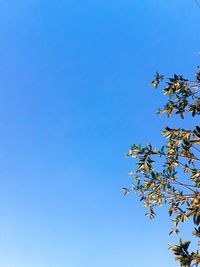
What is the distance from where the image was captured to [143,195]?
11.7 metres

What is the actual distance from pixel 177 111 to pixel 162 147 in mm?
1767

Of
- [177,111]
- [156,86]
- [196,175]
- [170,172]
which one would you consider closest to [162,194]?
[170,172]

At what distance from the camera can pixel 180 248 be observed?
25.6 feet

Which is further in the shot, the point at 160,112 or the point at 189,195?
the point at 160,112

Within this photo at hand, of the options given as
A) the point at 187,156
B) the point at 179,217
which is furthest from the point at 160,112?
the point at 179,217

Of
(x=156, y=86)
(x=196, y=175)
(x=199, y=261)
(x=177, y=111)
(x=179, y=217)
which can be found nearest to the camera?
(x=199, y=261)

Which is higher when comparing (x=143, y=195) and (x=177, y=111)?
(x=177, y=111)

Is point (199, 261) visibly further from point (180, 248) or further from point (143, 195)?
point (143, 195)

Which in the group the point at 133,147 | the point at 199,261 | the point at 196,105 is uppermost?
the point at 196,105

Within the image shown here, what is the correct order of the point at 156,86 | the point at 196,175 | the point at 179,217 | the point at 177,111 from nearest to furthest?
the point at 196,175 → the point at 179,217 → the point at 177,111 → the point at 156,86

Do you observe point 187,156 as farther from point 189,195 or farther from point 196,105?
point 196,105

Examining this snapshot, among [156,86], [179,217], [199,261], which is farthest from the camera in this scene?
[156,86]

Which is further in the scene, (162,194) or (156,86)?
(156,86)

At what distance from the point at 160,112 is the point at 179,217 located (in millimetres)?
4187
